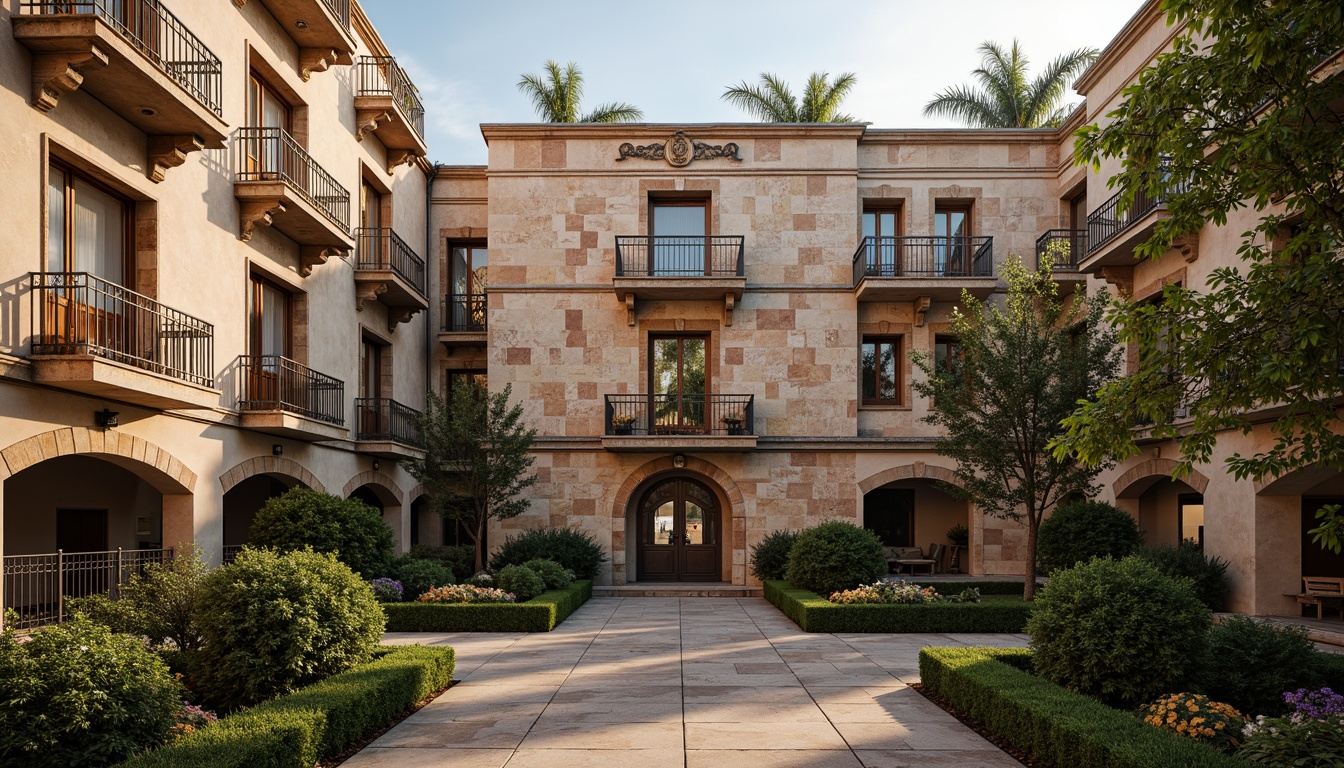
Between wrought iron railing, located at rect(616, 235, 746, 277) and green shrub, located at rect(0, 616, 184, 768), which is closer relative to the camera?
green shrub, located at rect(0, 616, 184, 768)

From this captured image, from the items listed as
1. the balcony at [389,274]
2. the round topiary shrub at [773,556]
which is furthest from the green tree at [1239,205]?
the balcony at [389,274]

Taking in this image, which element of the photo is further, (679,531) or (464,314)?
(464,314)

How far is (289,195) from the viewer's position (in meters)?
15.6

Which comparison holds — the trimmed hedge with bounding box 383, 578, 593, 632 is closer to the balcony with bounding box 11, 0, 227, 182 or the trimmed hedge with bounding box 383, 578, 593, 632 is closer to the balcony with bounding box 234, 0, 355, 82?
the balcony with bounding box 11, 0, 227, 182

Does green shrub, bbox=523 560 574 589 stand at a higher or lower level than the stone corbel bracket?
lower

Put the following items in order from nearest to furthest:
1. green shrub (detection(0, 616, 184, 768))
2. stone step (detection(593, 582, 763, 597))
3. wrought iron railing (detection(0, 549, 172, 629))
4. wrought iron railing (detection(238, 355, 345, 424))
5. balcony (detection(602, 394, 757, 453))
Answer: green shrub (detection(0, 616, 184, 768)), wrought iron railing (detection(0, 549, 172, 629)), wrought iron railing (detection(238, 355, 345, 424)), stone step (detection(593, 582, 763, 597)), balcony (detection(602, 394, 757, 453))

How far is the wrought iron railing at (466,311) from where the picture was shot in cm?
2550

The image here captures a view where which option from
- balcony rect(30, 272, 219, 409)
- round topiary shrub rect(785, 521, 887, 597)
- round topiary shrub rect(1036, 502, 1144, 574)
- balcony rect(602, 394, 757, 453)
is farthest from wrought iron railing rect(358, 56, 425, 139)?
round topiary shrub rect(1036, 502, 1144, 574)

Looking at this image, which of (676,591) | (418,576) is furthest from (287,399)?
(676,591)

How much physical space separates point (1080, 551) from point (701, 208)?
11970 mm

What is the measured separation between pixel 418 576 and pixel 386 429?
5.23 m

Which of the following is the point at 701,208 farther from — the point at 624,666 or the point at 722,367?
the point at 624,666

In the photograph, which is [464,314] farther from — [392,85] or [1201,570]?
[1201,570]

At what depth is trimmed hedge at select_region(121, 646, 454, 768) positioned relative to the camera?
19.9 ft
